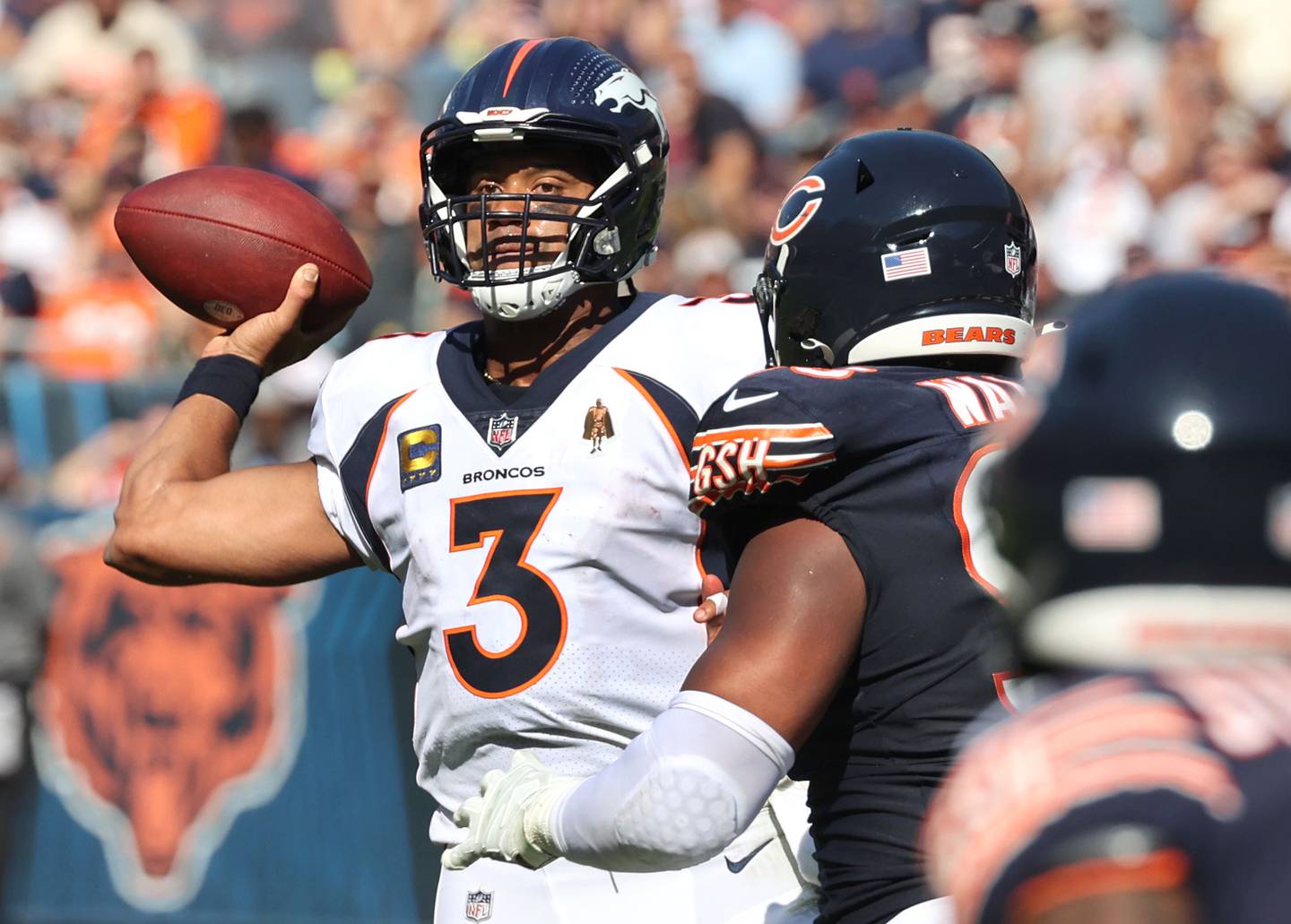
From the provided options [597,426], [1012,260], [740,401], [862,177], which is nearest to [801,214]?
[862,177]

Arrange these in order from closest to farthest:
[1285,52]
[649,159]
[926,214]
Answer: [926,214]
[649,159]
[1285,52]

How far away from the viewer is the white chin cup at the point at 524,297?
3.22m

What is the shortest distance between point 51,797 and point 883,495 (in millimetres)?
5365

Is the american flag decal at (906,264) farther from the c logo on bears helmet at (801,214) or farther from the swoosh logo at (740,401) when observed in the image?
the swoosh logo at (740,401)

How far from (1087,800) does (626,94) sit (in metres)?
2.31

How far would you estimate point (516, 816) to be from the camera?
2.29 m

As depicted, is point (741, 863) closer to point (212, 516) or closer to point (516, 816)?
point (516, 816)

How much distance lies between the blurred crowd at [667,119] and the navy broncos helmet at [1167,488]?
6.14m

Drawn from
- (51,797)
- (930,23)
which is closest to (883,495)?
(51,797)

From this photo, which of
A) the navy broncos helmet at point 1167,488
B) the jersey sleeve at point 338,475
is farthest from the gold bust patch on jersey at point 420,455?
the navy broncos helmet at point 1167,488

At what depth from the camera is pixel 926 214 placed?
104 inches

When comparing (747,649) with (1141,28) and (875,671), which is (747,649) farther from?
(1141,28)

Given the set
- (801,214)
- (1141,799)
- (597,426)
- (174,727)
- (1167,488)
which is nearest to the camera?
(1141,799)

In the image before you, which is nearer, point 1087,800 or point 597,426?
point 1087,800
